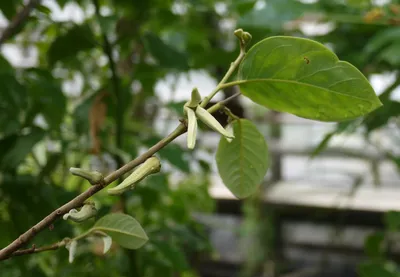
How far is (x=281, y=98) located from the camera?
9.1 inches

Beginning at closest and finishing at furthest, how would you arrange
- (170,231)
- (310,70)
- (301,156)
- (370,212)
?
(310,70) < (170,231) < (370,212) < (301,156)

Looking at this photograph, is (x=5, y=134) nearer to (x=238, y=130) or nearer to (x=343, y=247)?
(x=238, y=130)

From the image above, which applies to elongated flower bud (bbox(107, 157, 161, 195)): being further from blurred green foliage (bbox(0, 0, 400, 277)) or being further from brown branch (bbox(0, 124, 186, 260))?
blurred green foliage (bbox(0, 0, 400, 277))

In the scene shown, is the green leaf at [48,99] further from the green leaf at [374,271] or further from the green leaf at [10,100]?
the green leaf at [374,271]

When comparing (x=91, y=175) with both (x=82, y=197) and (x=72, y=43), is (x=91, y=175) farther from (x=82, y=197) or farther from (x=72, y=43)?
(x=72, y=43)

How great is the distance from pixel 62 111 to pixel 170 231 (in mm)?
203

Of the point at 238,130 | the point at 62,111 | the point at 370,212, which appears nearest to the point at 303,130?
the point at 370,212

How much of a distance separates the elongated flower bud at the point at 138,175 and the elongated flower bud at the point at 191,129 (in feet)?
0.06

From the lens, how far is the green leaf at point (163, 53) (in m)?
0.54

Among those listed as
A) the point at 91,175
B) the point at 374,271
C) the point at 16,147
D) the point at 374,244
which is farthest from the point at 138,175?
the point at 374,244

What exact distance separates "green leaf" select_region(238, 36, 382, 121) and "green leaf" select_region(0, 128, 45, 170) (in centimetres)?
28

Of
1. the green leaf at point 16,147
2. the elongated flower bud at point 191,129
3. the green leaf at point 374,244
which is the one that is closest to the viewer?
the elongated flower bud at point 191,129

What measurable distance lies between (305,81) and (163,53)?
1.12ft

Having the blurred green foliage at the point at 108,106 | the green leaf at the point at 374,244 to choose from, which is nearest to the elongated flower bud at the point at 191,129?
the blurred green foliage at the point at 108,106
